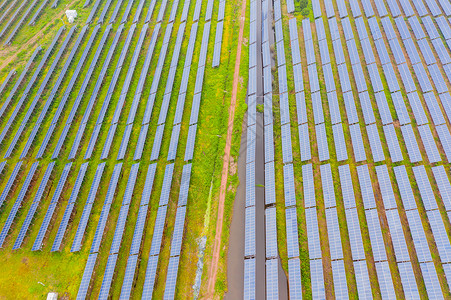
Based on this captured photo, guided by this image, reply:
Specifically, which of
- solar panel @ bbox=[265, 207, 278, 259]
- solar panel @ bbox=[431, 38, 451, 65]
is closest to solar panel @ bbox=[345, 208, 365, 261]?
solar panel @ bbox=[265, 207, 278, 259]

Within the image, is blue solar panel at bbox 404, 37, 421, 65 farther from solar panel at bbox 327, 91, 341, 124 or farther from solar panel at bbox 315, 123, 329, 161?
solar panel at bbox 315, 123, 329, 161

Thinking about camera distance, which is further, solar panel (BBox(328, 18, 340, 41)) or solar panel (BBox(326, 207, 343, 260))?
solar panel (BBox(328, 18, 340, 41))

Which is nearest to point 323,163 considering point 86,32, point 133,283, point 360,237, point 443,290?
point 360,237

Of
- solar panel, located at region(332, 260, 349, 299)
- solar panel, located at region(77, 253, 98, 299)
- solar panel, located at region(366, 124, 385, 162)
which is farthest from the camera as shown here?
solar panel, located at region(366, 124, 385, 162)

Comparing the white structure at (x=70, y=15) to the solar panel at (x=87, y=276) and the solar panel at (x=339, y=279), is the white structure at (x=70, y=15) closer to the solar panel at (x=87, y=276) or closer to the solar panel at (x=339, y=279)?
the solar panel at (x=87, y=276)

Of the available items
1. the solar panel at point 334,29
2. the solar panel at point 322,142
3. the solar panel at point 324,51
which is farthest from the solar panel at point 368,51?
the solar panel at point 322,142

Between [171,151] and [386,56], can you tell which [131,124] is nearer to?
[171,151]
